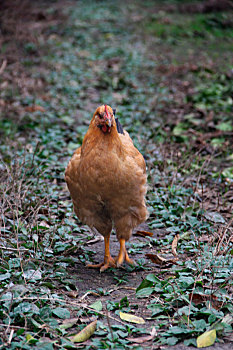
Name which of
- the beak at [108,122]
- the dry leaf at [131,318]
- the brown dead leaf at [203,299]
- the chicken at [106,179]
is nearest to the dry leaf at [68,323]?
the dry leaf at [131,318]

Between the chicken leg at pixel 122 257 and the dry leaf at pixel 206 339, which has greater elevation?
the dry leaf at pixel 206 339

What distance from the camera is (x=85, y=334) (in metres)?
3.08

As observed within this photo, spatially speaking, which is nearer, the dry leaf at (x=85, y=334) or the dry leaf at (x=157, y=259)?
the dry leaf at (x=85, y=334)

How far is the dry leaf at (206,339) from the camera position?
116 inches

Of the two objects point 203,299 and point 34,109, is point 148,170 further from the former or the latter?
point 34,109

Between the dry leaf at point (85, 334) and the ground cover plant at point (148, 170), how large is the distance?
0.01 metres

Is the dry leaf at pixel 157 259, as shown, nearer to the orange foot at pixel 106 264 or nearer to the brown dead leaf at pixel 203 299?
the orange foot at pixel 106 264

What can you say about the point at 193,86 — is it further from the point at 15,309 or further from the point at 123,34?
the point at 15,309

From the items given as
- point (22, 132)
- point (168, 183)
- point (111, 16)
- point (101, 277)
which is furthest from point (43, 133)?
point (111, 16)

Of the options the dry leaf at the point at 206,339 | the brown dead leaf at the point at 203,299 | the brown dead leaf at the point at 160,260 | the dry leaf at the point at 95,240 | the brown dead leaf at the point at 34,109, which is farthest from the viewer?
the brown dead leaf at the point at 34,109

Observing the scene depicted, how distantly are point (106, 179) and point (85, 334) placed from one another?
1296 mm

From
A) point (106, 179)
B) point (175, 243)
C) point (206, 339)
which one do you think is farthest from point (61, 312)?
point (175, 243)

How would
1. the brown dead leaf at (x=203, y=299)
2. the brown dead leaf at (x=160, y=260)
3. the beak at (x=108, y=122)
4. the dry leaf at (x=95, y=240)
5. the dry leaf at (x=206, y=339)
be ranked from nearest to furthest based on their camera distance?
1. the dry leaf at (x=206, y=339)
2. the brown dead leaf at (x=203, y=299)
3. the beak at (x=108, y=122)
4. the brown dead leaf at (x=160, y=260)
5. the dry leaf at (x=95, y=240)

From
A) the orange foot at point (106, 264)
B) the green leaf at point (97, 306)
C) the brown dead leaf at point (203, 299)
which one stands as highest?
the brown dead leaf at point (203, 299)
